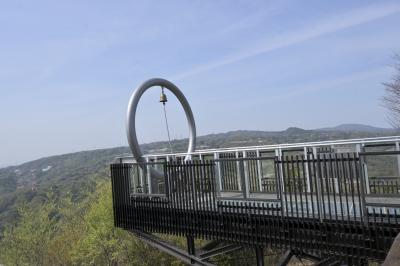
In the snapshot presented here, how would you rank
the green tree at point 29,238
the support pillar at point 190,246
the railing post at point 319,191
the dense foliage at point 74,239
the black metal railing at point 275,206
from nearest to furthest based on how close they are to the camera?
the black metal railing at point 275,206 → the railing post at point 319,191 → the support pillar at point 190,246 → the dense foliage at point 74,239 → the green tree at point 29,238

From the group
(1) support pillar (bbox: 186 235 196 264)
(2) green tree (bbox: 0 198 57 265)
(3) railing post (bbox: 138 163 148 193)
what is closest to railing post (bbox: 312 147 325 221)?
(1) support pillar (bbox: 186 235 196 264)

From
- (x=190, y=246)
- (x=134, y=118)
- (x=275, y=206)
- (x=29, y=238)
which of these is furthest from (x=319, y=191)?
(x=29, y=238)

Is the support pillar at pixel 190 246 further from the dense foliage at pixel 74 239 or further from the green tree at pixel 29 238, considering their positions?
the green tree at pixel 29 238

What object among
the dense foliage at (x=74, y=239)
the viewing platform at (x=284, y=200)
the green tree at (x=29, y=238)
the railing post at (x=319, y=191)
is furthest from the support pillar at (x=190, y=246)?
the green tree at (x=29, y=238)

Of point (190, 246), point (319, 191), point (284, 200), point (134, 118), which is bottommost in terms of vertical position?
point (190, 246)

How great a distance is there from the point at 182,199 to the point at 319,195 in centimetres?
364

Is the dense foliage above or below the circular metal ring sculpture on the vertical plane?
below

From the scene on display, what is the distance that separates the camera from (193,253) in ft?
35.9

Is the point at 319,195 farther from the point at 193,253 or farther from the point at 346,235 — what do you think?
the point at 193,253

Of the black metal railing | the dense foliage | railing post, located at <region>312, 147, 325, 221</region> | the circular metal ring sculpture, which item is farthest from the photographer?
the dense foliage

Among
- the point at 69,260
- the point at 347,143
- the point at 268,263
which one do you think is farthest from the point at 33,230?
the point at 347,143

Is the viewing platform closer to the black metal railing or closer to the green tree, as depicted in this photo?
the black metal railing

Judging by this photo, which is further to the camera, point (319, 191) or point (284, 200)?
point (284, 200)

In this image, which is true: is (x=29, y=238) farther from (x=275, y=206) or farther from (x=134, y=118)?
(x=275, y=206)
